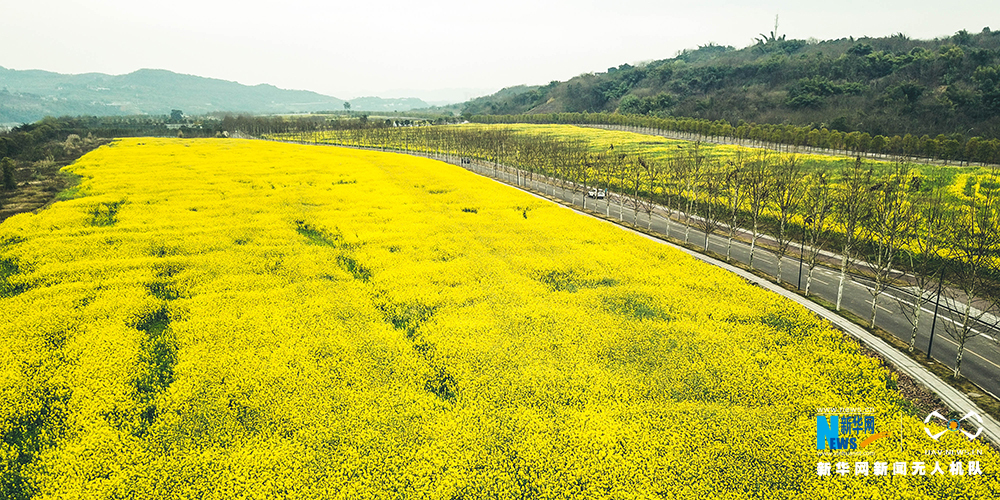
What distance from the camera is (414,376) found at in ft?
79.6

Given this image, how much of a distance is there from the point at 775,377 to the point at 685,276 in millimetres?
14987

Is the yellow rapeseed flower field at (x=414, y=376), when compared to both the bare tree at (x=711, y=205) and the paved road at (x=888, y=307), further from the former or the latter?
the bare tree at (x=711, y=205)

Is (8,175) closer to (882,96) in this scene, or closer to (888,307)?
(888,307)

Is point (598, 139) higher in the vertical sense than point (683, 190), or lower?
higher

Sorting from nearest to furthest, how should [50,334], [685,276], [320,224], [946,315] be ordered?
[50,334] → [946,315] → [685,276] → [320,224]

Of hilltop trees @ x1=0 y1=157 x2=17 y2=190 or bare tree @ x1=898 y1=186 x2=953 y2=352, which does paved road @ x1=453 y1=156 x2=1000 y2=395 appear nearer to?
bare tree @ x1=898 y1=186 x2=953 y2=352

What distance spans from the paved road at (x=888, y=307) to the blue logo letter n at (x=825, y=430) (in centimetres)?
1197

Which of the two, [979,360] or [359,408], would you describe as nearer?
[359,408]

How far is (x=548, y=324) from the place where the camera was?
1171 inches

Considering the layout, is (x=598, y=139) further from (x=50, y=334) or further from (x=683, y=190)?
(x=50, y=334)

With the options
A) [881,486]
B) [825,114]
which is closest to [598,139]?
[825,114]

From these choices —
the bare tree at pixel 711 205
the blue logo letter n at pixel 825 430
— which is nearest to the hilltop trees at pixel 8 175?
the bare tree at pixel 711 205

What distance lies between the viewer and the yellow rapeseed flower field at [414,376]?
18234mm

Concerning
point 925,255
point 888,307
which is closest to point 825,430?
point 925,255
